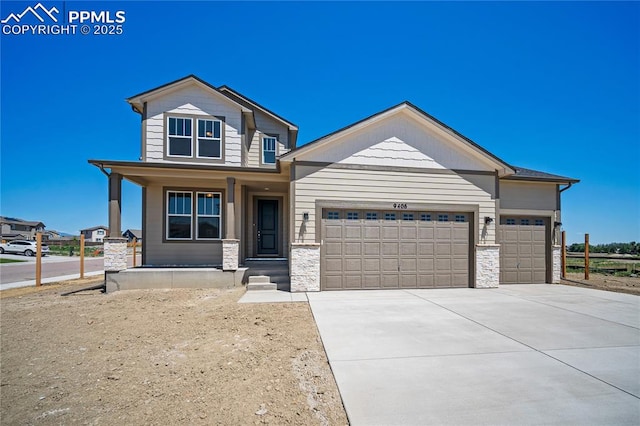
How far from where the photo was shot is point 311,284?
8305mm

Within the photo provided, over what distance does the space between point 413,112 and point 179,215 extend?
8.98 metres

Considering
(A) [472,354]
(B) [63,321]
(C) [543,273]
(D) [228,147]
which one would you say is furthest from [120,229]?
(C) [543,273]

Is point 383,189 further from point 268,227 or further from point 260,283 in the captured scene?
point 268,227

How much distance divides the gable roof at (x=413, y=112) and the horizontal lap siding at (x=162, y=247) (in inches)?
193

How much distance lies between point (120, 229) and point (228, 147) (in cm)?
451

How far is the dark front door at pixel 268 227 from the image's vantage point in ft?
38.2

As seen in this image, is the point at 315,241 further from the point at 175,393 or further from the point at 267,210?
the point at 175,393

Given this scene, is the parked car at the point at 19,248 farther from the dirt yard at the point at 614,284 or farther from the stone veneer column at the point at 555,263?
the dirt yard at the point at 614,284

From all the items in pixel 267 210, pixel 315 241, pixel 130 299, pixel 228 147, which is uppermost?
pixel 228 147

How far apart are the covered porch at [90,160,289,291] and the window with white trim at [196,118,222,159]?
113 cm

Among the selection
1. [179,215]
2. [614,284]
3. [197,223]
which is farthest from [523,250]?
[179,215]

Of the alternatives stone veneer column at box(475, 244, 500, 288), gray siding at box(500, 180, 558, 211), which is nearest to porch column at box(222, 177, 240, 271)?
stone veneer column at box(475, 244, 500, 288)

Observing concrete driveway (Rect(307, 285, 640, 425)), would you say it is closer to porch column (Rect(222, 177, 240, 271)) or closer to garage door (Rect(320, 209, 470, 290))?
garage door (Rect(320, 209, 470, 290))

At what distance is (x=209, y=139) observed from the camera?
34.8 feet
